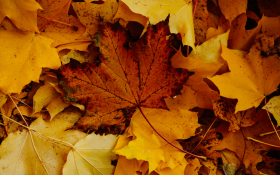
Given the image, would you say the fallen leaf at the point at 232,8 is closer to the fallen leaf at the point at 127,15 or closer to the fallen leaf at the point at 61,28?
the fallen leaf at the point at 127,15

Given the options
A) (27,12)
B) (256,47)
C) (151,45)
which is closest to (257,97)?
(256,47)

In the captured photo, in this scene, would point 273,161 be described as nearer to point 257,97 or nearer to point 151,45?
point 257,97

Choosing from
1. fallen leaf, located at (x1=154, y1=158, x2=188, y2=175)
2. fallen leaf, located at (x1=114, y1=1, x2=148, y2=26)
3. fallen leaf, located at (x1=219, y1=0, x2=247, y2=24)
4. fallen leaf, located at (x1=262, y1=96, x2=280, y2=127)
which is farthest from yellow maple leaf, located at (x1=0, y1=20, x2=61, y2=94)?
fallen leaf, located at (x1=262, y1=96, x2=280, y2=127)

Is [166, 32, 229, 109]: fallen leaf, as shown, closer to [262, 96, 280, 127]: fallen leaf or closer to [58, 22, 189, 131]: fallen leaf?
[58, 22, 189, 131]: fallen leaf

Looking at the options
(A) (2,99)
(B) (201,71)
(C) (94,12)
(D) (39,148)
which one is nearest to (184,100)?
(B) (201,71)

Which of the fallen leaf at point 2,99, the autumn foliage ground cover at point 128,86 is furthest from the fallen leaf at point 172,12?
the fallen leaf at point 2,99

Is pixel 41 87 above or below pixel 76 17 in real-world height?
below
